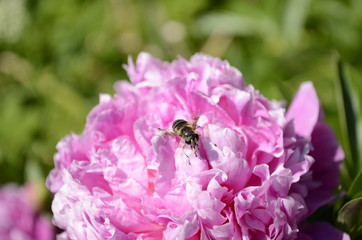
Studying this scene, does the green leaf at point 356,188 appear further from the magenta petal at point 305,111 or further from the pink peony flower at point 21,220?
the pink peony flower at point 21,220

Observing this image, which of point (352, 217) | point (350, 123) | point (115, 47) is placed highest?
point (115, 47)

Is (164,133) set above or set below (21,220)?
below

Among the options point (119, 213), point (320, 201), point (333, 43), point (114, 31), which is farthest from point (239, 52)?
point (119, 213)

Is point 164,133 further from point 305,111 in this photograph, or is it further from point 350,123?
point 350,123

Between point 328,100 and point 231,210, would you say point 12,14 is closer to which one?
point 328,100

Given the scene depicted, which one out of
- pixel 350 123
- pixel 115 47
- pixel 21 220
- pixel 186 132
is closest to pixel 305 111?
pixel 350 123

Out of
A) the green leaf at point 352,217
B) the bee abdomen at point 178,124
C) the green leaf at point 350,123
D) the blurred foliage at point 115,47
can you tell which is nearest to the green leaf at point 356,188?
the green leaf at point 352,217

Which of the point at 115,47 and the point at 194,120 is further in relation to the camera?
the point at 115,47

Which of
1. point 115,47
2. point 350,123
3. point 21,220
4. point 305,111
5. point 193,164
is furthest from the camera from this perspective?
point 115,47
